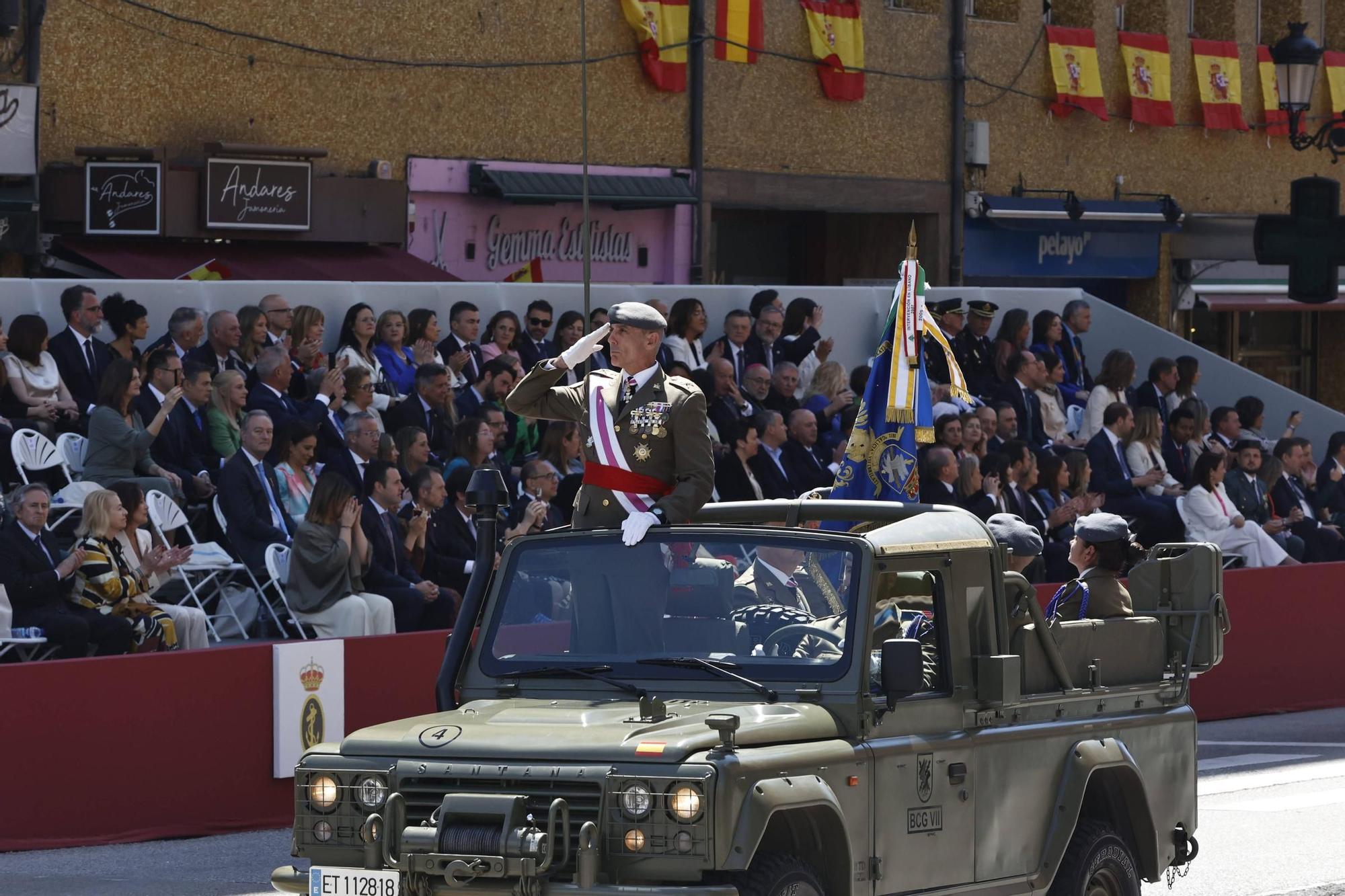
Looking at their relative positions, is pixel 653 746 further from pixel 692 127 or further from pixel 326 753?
pixel 692 127

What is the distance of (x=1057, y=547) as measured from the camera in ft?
62.0

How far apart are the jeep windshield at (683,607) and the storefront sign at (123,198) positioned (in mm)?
13301

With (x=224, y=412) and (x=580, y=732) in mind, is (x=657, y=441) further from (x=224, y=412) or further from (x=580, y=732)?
(x=224, y=412)

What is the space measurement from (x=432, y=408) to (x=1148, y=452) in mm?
7326

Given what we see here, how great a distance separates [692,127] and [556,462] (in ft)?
35.2

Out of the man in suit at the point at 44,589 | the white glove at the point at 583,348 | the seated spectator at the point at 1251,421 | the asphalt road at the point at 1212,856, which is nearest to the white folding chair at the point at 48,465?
the man in suit at the point at 44,589

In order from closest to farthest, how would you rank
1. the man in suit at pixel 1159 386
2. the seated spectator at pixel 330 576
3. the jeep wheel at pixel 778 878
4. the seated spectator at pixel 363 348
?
the jeep wheel at pixel 778 878, the seated spectator at pixel 330 576, the seated spectator at pixel 363 348, the man in suit at pixel 1159 386

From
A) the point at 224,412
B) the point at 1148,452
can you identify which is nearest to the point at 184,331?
the point at 224,412

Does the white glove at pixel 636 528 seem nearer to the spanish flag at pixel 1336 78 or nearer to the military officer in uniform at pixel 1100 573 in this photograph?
the military officer in uniform at pixel 1100 573

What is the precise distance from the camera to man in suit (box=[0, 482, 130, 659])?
13.1 metres

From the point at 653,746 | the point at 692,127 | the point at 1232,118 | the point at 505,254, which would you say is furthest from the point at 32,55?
the point at 1232,118

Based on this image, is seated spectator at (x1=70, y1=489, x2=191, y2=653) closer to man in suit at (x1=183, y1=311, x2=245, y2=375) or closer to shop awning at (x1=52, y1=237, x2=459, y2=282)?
man in suit at (x1=183, y1=311, x2=245, y2=375)

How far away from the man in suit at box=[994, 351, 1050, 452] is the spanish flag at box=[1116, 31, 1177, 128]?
470 inches

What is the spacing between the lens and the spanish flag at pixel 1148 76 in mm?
32469
